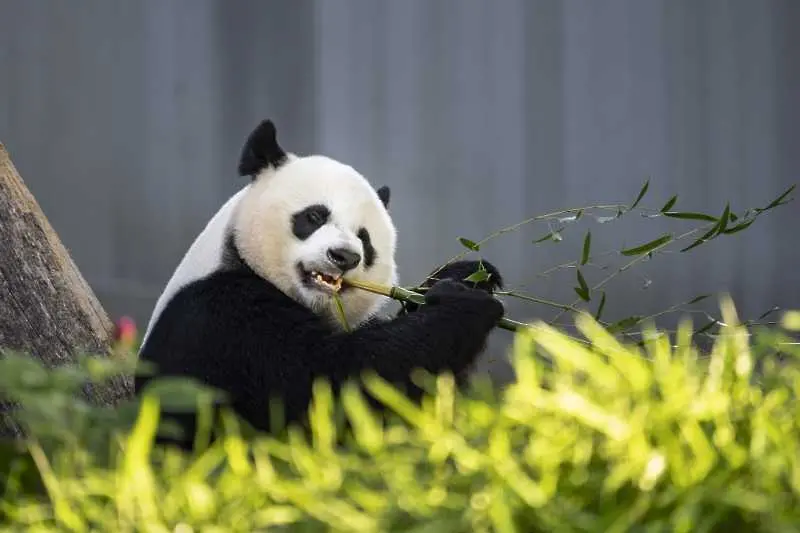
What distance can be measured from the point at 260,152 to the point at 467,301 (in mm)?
697

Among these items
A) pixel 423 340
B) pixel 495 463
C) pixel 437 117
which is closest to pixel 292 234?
pixel 423 340

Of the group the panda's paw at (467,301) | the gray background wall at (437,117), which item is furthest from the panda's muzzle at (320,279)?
the gray background wall at (437,117)

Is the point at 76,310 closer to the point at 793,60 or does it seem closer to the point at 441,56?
the point at 441,56

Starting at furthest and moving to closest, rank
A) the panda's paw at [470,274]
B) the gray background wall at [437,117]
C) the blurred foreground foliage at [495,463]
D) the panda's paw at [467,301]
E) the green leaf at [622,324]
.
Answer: the gray background wall at [437,117] → the panda's paw at [470,274] → the panda's paw at [467,301] → the green leaf at [622,324] → the blurred foreground foliage at [495,463]

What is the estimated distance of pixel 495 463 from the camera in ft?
4.78

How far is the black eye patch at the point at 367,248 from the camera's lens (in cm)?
323

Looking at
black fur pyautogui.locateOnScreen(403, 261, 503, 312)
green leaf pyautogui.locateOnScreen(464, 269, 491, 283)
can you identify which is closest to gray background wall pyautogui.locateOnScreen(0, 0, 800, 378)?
black fur pyautogui.locateOnScreen(403, 261, 503, 312)

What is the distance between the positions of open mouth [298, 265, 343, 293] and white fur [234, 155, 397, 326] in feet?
0.05

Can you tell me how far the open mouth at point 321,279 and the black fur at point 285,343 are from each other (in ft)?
0.32

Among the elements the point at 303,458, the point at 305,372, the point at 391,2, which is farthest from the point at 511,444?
the point at 391,2

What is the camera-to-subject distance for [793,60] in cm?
629

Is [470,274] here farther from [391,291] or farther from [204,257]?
[204,257]

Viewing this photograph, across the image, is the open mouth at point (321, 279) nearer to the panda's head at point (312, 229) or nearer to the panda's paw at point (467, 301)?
the panda's head at point (312, 229)

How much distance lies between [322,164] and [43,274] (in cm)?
74
